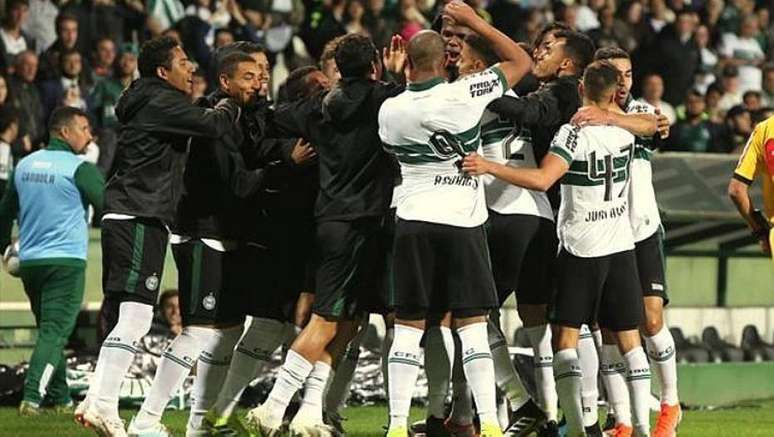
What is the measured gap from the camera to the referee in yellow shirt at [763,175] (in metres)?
11.8

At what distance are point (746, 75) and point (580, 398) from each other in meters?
13.6

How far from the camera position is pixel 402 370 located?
1059cm

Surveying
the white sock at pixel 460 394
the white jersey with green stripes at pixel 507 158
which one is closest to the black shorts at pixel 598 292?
the white jersey with green stripes at pixel 507 158

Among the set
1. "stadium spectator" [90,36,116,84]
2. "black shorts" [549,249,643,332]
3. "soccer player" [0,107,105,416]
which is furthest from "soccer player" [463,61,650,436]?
"stadium spectator" [90,36,116,84]

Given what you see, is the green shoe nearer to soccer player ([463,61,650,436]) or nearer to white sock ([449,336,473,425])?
white sock ([449,336,473,425])

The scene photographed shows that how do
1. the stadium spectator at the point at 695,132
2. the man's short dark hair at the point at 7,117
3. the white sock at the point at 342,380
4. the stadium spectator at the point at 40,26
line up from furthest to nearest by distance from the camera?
1. the stadium spectator at the point at 695,132
2. the stadium spectator at the point at 40,26
3. the man's short dark hair at the point at 7,117
4. the white sock at the point at 342,380

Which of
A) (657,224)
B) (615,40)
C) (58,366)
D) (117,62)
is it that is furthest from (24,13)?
(657,224)

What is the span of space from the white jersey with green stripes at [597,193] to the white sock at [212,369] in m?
2.14

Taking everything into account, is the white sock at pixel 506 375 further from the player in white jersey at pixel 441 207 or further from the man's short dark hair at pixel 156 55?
the man's short dark hair at pixel 156 55

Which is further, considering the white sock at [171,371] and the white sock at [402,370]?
the white sock at [171,371]

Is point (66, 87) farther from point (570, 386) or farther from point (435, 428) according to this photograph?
point (570, 386)

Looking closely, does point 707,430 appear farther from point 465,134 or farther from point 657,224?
point 465,134

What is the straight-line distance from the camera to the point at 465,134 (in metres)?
10.5

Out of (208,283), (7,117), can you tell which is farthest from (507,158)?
(7,117)
